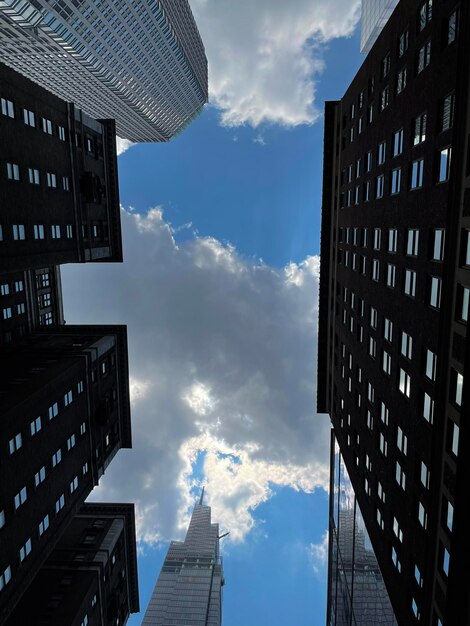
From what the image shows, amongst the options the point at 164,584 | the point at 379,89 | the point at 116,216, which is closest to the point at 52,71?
the point at 116,216

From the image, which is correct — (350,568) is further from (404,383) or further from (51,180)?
(51,180)

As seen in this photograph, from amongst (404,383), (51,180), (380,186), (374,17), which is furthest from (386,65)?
(374,17)

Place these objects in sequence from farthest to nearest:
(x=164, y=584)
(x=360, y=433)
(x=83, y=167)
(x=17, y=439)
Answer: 1. (x=164, y=584)
2. (x=83, y=167)
3. (x=360, y=433)
4. (x=17, y=439)

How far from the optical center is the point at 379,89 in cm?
3734

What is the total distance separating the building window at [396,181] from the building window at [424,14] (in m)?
8.88

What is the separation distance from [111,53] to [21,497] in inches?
4850

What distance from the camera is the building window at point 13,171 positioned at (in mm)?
37869

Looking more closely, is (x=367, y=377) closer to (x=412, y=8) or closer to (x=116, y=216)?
(x=412, y=8)

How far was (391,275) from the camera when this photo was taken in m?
35.2

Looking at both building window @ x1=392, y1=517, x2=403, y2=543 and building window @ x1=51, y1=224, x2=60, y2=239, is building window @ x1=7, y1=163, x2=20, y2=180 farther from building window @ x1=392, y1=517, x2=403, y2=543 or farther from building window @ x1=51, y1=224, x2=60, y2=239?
building window @ x1=392, y1=517, x2=403, y2=543

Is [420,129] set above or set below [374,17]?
below

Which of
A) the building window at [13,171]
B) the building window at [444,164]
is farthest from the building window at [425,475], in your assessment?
the building window at [13,171]

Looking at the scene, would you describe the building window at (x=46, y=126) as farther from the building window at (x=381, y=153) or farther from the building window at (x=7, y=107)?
the building window at (x=381, y=153)

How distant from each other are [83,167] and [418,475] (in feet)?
153
